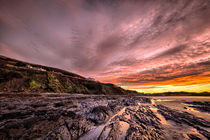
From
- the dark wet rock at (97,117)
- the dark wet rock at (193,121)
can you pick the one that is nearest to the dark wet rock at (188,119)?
the dark wet rock at (193,121)

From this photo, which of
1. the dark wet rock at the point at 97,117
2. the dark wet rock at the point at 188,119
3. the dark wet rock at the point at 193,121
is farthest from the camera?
the dark wet rock at the point at 188,119

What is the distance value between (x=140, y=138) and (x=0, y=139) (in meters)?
4.96

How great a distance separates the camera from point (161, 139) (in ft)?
10.6

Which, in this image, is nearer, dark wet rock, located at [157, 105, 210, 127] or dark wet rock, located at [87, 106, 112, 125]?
dark wet rock, located at [87, 106, 112, 125]

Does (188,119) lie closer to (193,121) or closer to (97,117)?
(193,121)

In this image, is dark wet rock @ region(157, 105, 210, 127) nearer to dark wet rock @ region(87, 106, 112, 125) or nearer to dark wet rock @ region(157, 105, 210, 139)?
dark wet rock @ region(157, 105, 210, 139)

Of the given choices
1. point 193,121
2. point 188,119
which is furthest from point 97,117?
point 188,119

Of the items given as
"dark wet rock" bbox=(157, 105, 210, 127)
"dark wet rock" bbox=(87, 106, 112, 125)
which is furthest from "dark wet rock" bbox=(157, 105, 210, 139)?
"dark wet rock" bbox=(87, 106, 112, 125)

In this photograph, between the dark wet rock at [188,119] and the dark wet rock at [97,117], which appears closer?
the dark wet rock at [97,117]

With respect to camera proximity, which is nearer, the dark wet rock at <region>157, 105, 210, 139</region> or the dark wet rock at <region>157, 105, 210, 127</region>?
the dark wet rock at <region>157, 105, 210, 139</region>

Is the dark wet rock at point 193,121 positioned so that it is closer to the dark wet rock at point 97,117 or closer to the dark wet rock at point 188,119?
the dark wet rock at point 188,119

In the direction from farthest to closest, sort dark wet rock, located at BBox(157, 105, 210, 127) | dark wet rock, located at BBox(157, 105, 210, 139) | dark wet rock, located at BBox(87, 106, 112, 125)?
dark wet rock, located at BBox(157, 105, 210, 127) → dark wet rock, located at BBox(87, 106, 112, 125) → dark wet rock, located at BBox(157, 105, 210, 139)

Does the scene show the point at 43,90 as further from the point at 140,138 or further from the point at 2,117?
the point at 140,138

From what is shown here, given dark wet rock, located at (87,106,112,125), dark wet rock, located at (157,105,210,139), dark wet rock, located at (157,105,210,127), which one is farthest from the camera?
dark wet rock, located at (157,105,210,127)
